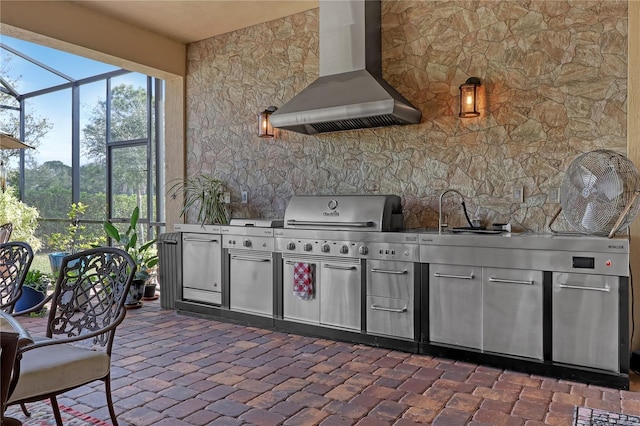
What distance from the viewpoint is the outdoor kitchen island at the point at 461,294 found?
9.24ft

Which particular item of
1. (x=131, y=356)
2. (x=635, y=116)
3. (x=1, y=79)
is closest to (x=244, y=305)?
(x=131, y=356)

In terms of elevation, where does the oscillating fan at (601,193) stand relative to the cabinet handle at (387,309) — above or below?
above

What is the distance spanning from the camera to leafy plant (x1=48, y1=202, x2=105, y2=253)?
646cm

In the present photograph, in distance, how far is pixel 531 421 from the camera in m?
2.35

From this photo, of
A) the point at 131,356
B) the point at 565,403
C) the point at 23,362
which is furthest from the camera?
the point at 131,356

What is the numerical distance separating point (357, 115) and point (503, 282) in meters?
1.70

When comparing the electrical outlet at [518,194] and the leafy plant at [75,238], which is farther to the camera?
the leafy plant at [75,238]

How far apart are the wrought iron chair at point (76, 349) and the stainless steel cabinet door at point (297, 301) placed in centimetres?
176

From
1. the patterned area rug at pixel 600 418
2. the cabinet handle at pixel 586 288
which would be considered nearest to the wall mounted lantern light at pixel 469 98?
the cabinet handle at pixel 586 288

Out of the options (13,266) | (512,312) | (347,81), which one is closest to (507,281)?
(512,312)

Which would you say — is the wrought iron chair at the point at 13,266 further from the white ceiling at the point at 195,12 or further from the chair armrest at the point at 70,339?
the white ceiling at the point at 195,12

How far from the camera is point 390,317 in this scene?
3537 millimetres

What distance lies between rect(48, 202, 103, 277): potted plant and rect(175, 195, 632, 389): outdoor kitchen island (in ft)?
11.4

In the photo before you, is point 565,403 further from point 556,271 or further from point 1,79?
point 1,79
